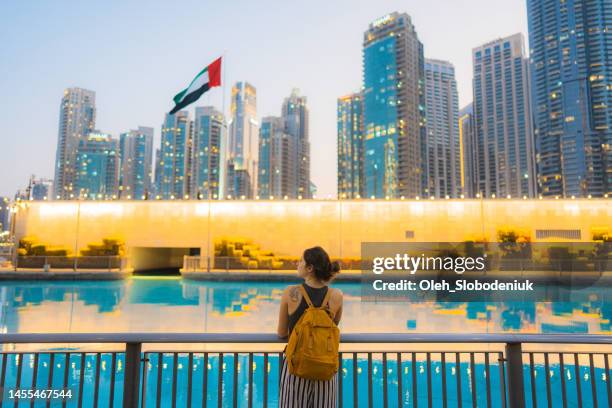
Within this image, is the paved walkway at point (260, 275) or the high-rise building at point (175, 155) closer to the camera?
the paved walkway at point (260, 275)

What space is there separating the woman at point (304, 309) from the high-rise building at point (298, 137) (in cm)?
13645

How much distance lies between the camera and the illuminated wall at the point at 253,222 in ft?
75.1

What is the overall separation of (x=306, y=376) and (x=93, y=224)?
25380mm

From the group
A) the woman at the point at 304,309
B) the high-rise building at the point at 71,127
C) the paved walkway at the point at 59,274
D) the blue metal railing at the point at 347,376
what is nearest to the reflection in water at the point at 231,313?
the blue metal railing at the point at 347,376

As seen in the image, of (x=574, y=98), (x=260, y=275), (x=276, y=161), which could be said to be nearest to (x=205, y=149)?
(x=276, y=161)

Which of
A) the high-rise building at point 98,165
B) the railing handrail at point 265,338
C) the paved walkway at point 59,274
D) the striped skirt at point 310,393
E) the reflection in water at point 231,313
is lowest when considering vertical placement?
the reflection in water at point 231,313

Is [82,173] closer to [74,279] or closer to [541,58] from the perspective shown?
[74,279]

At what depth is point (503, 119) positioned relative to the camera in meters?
130

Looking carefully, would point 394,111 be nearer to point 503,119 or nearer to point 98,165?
point 503,119

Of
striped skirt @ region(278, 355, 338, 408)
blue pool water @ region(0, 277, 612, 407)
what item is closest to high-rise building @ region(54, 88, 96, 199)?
blue pool water @ region(0, 277, 612, 407)

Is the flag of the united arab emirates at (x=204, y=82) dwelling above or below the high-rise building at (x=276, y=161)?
below

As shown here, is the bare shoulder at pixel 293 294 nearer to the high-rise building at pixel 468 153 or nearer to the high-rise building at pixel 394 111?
the high-rise building at pixel 394 111

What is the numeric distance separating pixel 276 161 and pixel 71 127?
99.5 meters

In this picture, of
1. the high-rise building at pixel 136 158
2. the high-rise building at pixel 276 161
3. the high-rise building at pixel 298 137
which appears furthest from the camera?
the high-rise building at pixel 136 158
